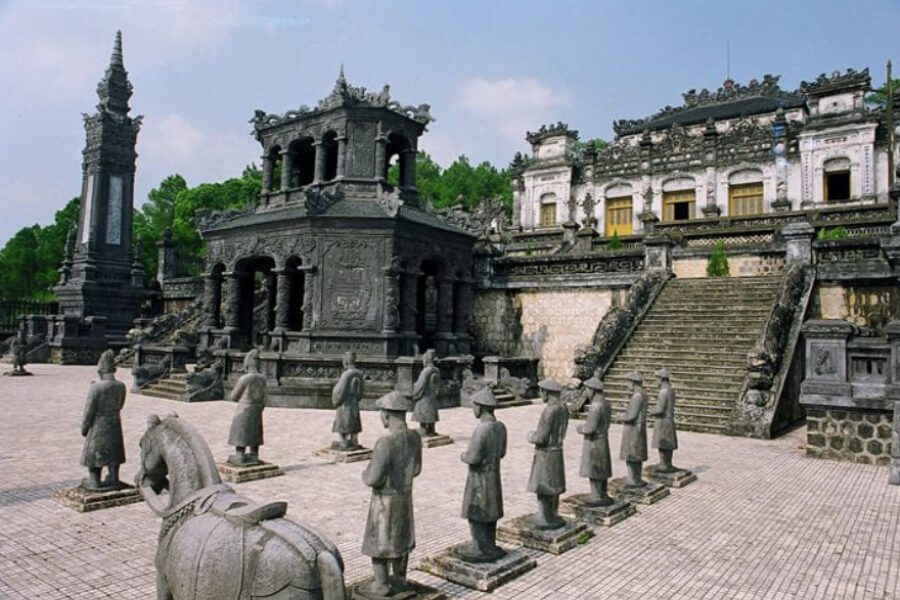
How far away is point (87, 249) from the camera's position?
89.0 ft

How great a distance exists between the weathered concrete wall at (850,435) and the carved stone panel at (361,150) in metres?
13.1

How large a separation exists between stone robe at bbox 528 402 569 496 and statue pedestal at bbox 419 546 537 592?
2.46 feet

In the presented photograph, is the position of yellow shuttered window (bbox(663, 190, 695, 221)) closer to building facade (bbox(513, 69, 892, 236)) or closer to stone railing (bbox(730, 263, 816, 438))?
building facade (bbox(513, 69, 892, 236))

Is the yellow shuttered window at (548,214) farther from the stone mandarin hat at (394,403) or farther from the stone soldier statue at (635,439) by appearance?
the stone mandarin hat at (394,403)

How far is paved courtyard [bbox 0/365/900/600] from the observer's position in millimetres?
5098

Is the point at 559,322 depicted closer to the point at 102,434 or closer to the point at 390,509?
the point at 102,434

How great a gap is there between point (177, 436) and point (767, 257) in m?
19.1

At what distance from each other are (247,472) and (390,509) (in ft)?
14.4

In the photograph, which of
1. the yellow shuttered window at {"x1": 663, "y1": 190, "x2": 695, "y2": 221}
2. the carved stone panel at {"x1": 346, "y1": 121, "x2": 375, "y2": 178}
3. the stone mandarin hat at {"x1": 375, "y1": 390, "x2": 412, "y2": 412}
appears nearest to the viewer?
the stone mandarin hat at {"x1": 375, "y1": 390, "x2": 412, "y2": 412}

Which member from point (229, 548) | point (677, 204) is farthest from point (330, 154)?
point (677, 204)

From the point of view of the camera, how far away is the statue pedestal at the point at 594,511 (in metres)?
6.85

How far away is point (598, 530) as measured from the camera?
6.66 metres

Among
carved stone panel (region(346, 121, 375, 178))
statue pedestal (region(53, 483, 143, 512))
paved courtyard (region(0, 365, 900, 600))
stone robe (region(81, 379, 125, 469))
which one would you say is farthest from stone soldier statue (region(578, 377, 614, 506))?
carved stone panel (region(346, 121, 375, 178))

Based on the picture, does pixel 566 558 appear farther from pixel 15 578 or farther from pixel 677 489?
pixel 15 578
